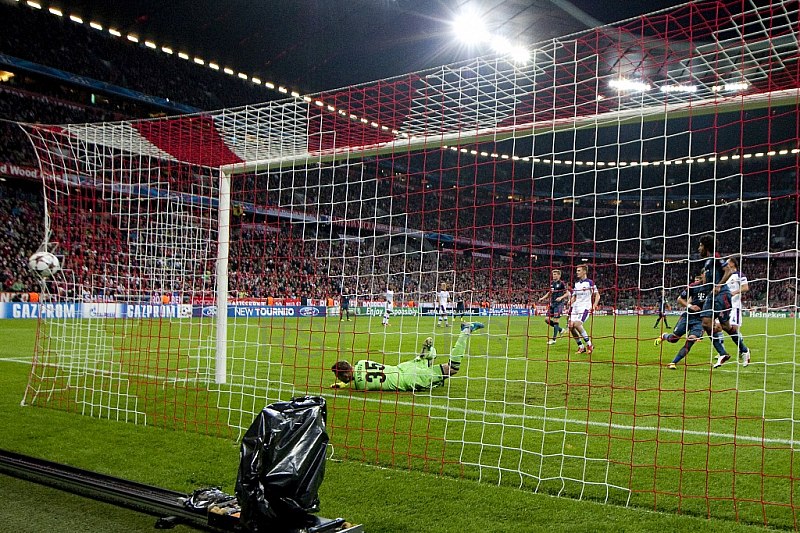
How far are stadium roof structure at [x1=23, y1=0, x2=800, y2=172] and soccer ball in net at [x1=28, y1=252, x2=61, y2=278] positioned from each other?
1.39 meters

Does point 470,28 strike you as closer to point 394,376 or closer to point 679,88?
point 394,376

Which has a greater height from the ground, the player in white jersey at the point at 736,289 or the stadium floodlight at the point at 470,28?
the stadium floodlight at the point at 470,28

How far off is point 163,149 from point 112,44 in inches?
1167

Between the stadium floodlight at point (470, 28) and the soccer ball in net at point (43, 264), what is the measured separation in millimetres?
20783

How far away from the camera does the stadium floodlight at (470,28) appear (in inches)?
964

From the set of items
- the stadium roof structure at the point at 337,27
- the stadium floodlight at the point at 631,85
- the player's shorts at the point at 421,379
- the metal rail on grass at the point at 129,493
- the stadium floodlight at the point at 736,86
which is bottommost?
the metal rail on grass at the point at 129,493

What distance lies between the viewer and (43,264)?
6.74m

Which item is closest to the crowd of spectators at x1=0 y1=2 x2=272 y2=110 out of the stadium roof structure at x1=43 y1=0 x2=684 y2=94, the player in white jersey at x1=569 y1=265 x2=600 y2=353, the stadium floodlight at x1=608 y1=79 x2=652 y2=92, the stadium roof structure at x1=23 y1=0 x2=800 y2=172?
the stadium roof structure at x1=43 y1=0 x2=684 y2=94

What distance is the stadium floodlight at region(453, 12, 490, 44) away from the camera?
964 inches

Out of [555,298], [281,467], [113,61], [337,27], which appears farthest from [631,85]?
[113,61]

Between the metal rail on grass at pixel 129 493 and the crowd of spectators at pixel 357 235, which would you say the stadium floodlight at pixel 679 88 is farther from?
the crowd of spectators at pixel 357 235

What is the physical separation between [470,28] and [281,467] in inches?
992


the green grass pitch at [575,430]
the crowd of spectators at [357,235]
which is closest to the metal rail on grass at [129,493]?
the green grass pitch at [575,430]

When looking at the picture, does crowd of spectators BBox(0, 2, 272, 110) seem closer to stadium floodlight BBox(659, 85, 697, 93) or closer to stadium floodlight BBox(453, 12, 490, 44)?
stadium floodlight BBox(453, 12, 490, 44)
